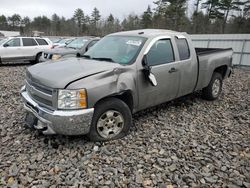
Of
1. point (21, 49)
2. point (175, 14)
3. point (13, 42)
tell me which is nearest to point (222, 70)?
point (21, 49)

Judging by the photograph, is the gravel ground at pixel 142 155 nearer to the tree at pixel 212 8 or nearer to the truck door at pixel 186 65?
the truck door at pixel 186 65

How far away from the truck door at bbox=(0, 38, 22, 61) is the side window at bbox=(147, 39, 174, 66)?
10.7 m

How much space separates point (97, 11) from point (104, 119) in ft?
228

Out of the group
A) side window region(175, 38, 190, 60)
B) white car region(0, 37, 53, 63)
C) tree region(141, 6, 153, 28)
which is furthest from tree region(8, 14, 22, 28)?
side window region(175, 38, 190, 60)

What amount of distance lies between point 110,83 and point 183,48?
7.53 ft

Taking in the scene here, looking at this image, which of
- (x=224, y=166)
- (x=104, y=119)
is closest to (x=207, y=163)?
(x=224, y=166)

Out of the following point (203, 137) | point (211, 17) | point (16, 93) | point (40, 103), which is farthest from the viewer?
point (211, 17)

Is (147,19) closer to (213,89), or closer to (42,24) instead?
(213,89)

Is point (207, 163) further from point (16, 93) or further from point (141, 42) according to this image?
point (16, 93)

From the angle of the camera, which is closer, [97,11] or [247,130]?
[247,130]

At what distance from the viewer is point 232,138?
410cm

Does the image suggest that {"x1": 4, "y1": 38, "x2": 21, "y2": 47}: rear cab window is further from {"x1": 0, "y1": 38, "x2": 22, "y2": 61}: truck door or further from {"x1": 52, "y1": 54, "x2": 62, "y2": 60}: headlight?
{"x1": 52, "y1": 54, "x2": 62, "y2": 60}: headlight

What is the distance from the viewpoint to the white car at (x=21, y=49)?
12.5 meters

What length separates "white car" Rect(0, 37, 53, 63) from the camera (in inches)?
494
